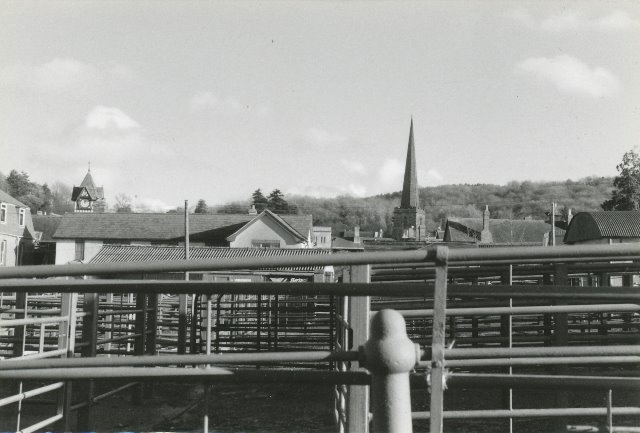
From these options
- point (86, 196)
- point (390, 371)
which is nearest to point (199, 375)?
point (390, 371)

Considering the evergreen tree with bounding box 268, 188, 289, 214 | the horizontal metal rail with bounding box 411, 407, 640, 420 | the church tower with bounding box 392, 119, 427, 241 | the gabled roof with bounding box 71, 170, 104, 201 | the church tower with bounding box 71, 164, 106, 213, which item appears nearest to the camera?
the horizontal metal rail with bounding box 411, 407, 640, 420

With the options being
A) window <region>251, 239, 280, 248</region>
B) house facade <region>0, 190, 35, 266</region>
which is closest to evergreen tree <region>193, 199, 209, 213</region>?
house facade <region>0, 190, 35, 266</region>

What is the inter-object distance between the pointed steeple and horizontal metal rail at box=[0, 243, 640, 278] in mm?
110534

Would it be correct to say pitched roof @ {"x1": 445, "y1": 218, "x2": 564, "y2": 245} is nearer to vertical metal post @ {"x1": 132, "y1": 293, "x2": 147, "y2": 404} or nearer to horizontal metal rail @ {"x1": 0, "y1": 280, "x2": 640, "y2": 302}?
vertical metal post @ {"x1": 132, "y1": 293, "x2": 147, "y2": 404}

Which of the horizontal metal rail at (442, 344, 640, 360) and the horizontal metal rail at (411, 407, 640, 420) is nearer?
the horizontal metal rail at (442, 344, 640, 360)

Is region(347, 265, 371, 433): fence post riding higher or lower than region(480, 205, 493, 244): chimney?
lower

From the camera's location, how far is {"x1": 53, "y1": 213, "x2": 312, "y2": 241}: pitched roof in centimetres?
5103

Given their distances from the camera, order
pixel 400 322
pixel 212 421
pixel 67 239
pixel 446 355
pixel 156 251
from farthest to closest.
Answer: pixel 67 239, pixel 156 251, pixel 212 421, pixel 446 355, pixel 400 322

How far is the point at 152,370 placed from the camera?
2.00m

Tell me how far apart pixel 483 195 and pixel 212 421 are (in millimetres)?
100634

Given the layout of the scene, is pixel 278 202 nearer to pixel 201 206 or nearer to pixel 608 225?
pixel 201 206

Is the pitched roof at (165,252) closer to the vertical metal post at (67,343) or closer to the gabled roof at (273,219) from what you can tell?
the gabled roof at (273,219)

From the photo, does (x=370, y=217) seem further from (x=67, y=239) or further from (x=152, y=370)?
(x=152, y=370)

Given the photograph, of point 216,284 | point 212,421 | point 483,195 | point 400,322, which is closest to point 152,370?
point 216,284
